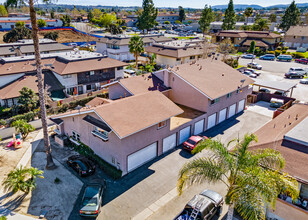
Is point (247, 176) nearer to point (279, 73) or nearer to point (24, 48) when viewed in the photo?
point (279, 73)

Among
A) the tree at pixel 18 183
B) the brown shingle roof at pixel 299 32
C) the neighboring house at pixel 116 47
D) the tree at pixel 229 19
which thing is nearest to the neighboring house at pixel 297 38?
the brown shingle roof at pixel 299 32

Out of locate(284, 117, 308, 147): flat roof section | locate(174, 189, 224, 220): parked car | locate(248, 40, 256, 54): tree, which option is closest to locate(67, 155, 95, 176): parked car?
locate(174, 189, 224, 220): parked car

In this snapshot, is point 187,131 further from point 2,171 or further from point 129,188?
point 2,171

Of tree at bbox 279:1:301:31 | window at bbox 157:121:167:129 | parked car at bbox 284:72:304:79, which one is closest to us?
window at bbox 157:121:167:129

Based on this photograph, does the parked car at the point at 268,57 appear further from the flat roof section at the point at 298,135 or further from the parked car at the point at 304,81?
the flat roof section at the point at 298,135

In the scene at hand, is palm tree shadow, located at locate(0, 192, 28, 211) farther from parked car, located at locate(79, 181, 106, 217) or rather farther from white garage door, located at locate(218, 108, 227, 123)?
white garage door, located at locate(218, 108, 227, 123)

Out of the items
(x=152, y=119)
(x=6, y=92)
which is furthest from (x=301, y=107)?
(x=6, y=92)

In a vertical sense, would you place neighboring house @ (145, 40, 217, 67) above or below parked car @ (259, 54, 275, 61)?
above
